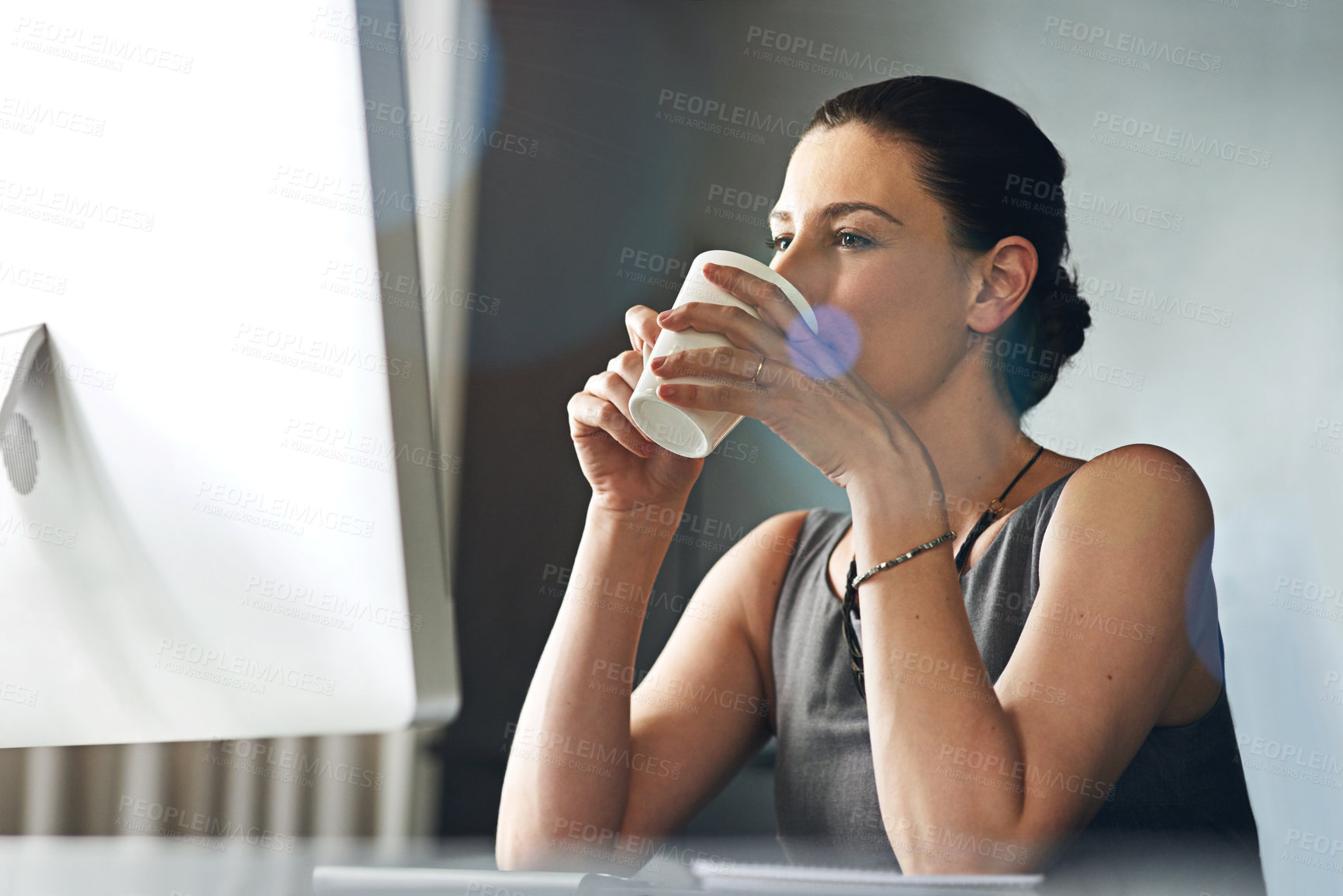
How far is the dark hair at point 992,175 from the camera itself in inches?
28.9

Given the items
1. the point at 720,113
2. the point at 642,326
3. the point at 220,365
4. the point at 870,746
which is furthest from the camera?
the point at 720,113

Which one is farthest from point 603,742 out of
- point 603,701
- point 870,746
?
point 870,746

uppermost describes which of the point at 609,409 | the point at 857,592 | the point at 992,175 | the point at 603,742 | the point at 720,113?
the point at 720,113

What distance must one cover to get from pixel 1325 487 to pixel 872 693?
60 centimetres

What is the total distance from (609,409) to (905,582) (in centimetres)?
22

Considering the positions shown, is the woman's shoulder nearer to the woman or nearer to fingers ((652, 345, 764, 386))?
the woman

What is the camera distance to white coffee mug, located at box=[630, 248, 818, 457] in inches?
18.5

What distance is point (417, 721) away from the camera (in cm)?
32

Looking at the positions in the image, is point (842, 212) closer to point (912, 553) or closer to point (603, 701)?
point (912, 553)

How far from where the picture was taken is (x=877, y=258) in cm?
71

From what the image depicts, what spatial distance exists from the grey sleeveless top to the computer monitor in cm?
43

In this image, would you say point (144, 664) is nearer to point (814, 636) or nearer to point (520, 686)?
point (814, 636)

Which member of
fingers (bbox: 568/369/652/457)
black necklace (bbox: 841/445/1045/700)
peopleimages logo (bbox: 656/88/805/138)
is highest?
peopleimages logo (bbox: 656/88/805/138)

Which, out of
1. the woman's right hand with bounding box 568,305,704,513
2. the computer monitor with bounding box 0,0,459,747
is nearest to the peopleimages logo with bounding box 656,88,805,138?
the woman's right hand with bounding box 568,305,704,513
